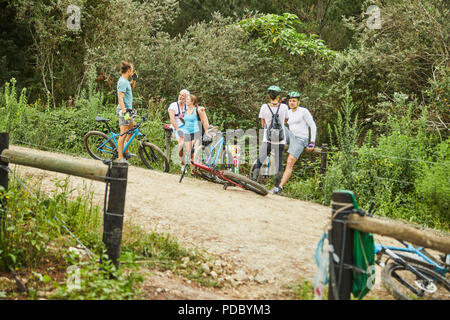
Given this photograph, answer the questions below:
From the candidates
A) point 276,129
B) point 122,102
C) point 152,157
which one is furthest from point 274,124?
point 152,157

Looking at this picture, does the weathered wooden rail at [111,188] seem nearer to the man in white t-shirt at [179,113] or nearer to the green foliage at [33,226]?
the green foliage at [33,226]

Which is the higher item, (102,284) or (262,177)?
(262,177)

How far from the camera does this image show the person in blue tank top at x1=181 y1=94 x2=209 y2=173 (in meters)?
9.20

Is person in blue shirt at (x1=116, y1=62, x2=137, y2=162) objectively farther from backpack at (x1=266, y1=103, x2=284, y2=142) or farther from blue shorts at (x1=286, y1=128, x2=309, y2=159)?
blue shorts at (x1=286, y1=128, x2=309, y2=159)

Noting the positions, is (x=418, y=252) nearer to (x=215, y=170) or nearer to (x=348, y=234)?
(x=348, y=234)

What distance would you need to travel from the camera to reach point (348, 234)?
337cm

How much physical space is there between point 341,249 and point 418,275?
1750 mm

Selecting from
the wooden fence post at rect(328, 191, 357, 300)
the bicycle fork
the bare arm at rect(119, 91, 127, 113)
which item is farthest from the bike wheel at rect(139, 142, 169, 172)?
the wooden fence post at rect(328, 191, 357, 300)

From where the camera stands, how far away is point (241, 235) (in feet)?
19.2

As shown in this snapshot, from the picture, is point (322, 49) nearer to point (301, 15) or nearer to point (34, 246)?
point (301, 15)

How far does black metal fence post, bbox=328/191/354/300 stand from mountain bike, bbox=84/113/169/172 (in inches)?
279

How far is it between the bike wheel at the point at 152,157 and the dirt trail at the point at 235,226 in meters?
1.60

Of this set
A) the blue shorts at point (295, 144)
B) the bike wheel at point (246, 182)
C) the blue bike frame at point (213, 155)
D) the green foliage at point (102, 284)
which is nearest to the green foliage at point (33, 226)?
the green foliage at point (102, 284)
